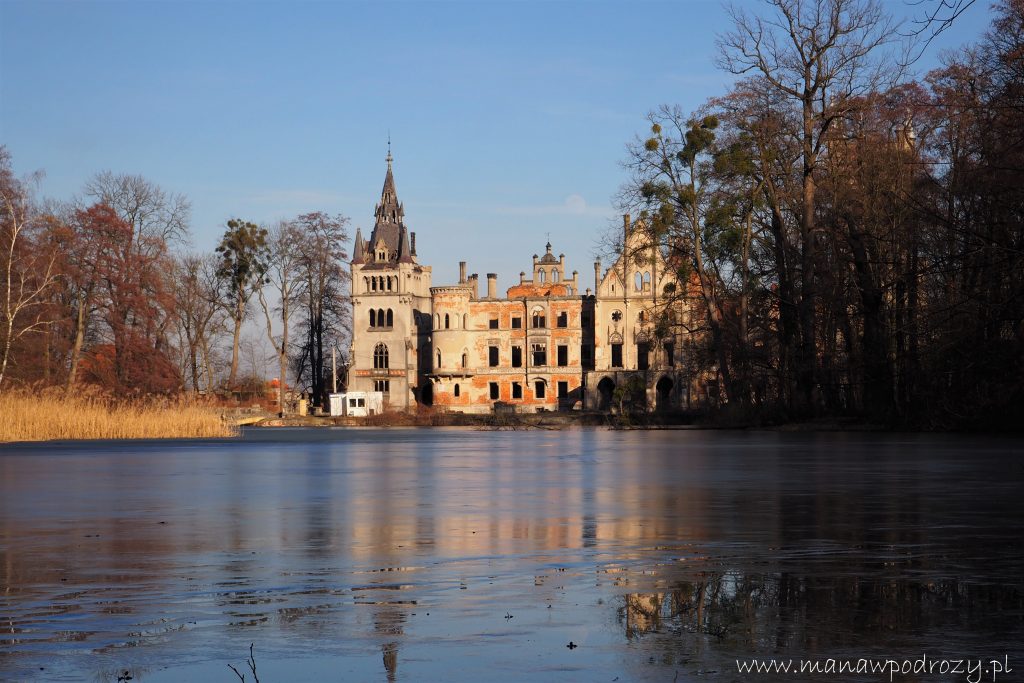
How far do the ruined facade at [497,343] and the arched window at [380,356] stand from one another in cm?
7

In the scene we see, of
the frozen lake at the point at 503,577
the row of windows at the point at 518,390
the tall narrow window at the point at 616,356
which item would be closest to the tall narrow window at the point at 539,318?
the row of windows at the point at 518,390

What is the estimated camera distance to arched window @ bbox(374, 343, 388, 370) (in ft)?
293

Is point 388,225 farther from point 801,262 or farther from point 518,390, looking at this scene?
point 801,262

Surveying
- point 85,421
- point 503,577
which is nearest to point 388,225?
point 85,421

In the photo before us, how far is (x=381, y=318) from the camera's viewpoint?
296 ft

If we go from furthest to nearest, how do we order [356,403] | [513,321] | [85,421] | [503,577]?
[513,321] → [356,403] → [85,421] → [503,577]

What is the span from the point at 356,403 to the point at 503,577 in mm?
75673

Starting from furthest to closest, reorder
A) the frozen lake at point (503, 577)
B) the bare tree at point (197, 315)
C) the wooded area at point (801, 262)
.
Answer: the bare tree at point (197, 315) < the wooded area at point (801, 262) < the frozen lake at point (503, 577)

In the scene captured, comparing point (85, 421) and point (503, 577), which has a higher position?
point (85, 421)

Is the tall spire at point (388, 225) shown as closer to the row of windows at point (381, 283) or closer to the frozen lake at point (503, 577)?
the row of windows at point (381, 283)

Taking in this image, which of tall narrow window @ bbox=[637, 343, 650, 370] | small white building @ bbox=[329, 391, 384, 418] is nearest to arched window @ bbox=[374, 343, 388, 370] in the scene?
small white building @ bbox=[329, 391, 384, 418]

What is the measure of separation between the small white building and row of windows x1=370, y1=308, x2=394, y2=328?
275 inches

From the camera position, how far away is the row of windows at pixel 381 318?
295ft

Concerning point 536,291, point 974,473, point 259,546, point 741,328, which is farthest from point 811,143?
point 536,291
